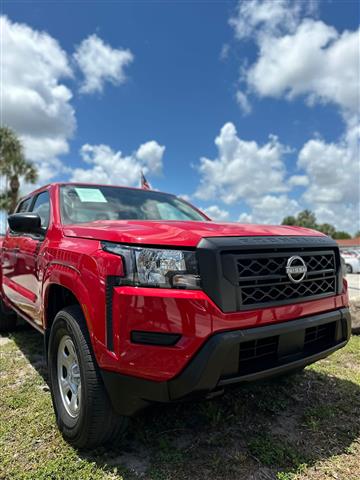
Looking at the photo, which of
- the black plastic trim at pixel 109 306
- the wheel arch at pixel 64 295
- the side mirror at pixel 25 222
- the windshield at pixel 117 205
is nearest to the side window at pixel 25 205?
the windshield at pixel 117 205

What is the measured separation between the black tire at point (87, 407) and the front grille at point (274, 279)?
97 cm

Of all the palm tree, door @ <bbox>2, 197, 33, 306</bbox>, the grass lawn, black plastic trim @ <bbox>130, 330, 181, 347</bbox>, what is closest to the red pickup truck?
black plastic trim @ <bbox>130, 330, 181, 347</bbox>

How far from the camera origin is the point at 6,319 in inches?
211

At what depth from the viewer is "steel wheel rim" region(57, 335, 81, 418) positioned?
8.25 ft

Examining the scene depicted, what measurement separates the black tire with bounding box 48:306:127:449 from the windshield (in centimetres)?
106

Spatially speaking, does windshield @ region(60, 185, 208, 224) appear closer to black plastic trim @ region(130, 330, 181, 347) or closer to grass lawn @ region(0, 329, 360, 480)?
black plastic trim @ region(130, 330, 181, 347)

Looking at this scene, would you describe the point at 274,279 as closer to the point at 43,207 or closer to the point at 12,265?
the point at 43,207

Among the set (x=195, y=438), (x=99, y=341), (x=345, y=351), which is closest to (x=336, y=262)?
(x=195, y=438)

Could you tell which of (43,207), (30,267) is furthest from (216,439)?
(43,207)

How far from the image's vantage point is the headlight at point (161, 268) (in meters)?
2.03

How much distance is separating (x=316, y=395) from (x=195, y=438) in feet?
4.22

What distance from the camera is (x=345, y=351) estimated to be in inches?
176

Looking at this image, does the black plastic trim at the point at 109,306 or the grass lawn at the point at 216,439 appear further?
the grass lawn at the point at 216,439

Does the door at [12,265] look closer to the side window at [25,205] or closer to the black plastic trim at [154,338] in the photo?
the side window at [25,205]
